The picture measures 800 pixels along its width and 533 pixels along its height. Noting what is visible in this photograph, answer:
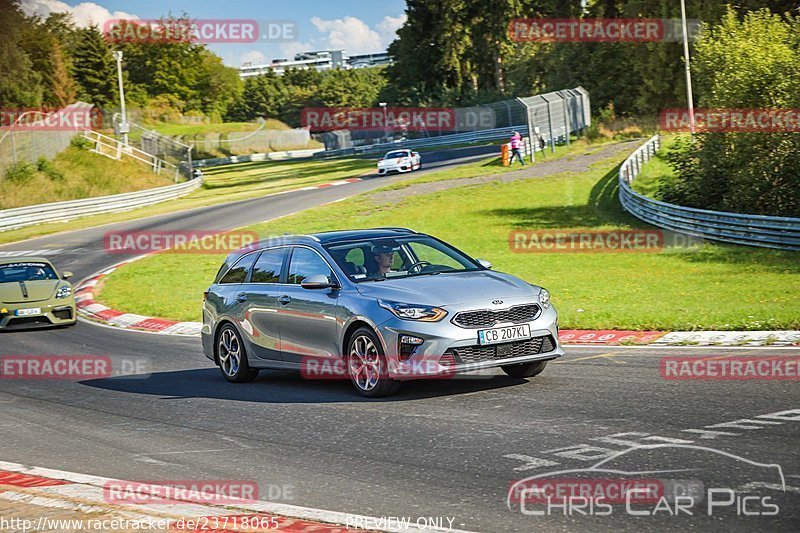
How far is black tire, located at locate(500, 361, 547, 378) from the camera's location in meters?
10.6

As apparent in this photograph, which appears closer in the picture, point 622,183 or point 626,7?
point 622,183

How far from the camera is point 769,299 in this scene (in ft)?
53.7

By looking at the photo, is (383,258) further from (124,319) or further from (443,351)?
(124,319)

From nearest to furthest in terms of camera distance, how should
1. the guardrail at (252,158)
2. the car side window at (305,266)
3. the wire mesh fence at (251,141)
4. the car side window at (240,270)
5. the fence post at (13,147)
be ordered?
the car side window at (305,266) < the car side window at (240,270) < the fence post at (13,147) < the guardrail at (252,158) < the wire mesh fence at (251,141)

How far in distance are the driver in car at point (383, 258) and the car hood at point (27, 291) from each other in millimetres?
11109

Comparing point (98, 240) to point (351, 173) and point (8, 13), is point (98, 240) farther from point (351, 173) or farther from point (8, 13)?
point (8, 13)

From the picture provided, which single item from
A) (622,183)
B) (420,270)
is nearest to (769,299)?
(420,270)

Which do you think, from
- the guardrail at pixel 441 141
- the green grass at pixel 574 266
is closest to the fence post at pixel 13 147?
the green grass at pixel 574 266

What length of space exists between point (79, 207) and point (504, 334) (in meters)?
40.3

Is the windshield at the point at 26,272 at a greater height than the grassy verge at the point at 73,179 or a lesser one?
lesser

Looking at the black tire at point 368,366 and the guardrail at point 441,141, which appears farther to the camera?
the guardrail at point 441,141

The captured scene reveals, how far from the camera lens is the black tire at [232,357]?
12.1m

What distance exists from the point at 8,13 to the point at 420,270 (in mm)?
87794

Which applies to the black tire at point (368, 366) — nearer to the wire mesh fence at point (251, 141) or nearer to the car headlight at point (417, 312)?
the car headlight at point (417, 312)
